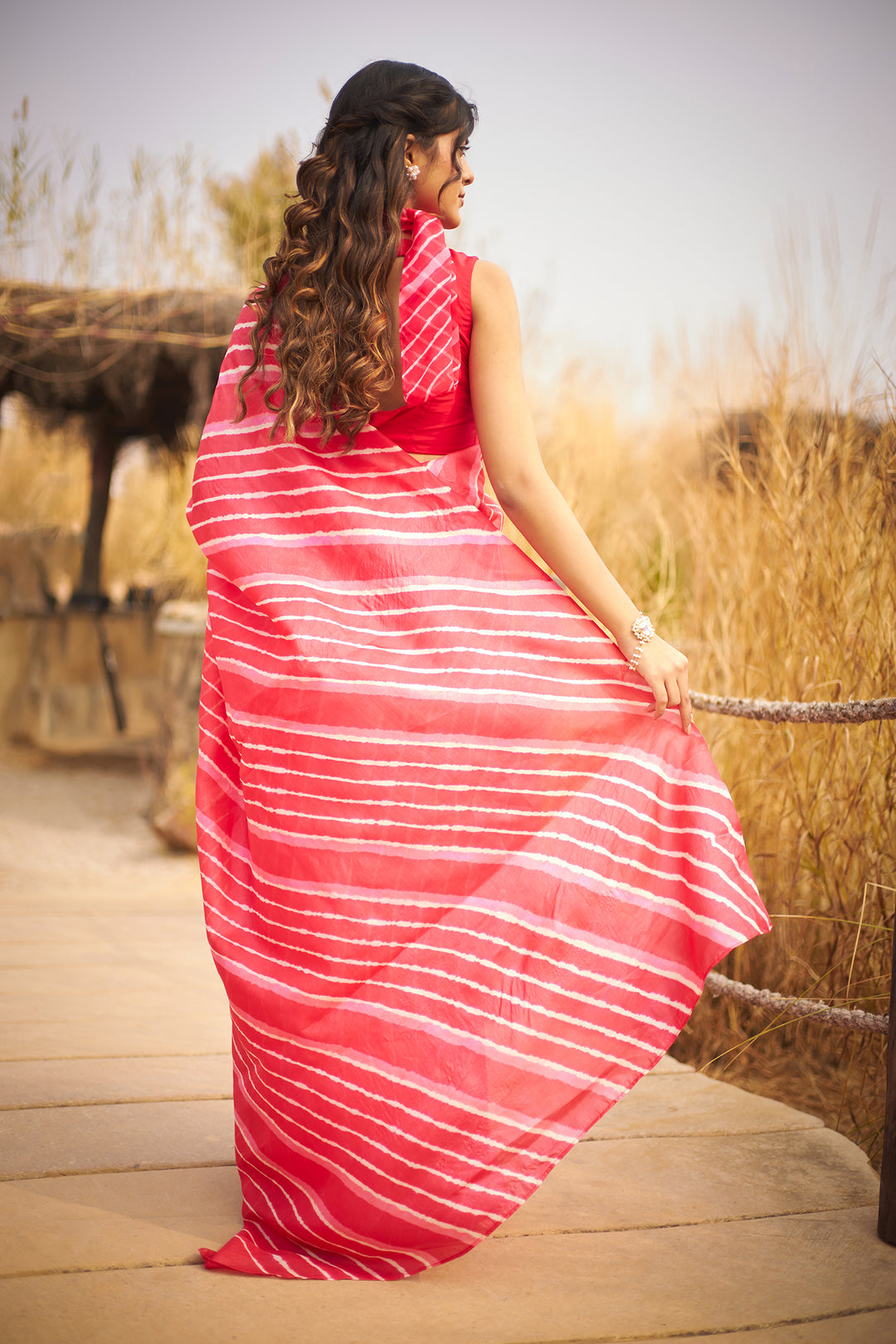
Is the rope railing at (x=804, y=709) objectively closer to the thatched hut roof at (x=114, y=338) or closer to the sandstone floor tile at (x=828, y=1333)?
the sandstone floor tile at (x=828, y=1333)

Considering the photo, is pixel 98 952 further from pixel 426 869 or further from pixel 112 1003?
pixel 426 869

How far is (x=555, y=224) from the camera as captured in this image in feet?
18.6

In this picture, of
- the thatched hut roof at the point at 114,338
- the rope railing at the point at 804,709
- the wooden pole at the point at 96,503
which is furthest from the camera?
the wooden pole at the point at 96,503

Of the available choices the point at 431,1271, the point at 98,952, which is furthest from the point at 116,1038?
the point at 431,1271

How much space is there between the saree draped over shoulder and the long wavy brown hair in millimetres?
39

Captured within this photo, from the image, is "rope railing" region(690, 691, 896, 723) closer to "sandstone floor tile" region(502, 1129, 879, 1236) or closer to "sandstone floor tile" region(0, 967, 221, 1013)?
"sandstone floor tile" region(502, 1129, 879, 1236)

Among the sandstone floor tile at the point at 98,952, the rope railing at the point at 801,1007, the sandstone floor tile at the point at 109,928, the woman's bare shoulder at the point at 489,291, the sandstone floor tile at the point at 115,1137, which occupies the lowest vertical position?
the sandstone floor tile at the point at 109,928

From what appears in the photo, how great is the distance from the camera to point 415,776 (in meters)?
1.17

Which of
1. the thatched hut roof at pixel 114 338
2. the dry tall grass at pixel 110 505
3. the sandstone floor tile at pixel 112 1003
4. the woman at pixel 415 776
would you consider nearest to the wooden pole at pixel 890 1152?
the woman at pixel 415 776

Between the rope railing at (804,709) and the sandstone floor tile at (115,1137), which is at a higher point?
the rope railing at (804,709)

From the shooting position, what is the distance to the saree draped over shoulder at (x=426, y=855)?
1145 mm

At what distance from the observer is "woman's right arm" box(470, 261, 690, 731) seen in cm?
123

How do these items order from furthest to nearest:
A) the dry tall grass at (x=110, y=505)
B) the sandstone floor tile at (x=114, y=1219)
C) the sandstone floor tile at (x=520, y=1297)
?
the dry tall grass at (x=110, y=505) < the sandstone floor tile at (x=114, y=1219) < the sandstone floor tile at (x=520, y=1297)

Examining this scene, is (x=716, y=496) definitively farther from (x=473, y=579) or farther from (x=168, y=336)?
(x=168, y=336)
